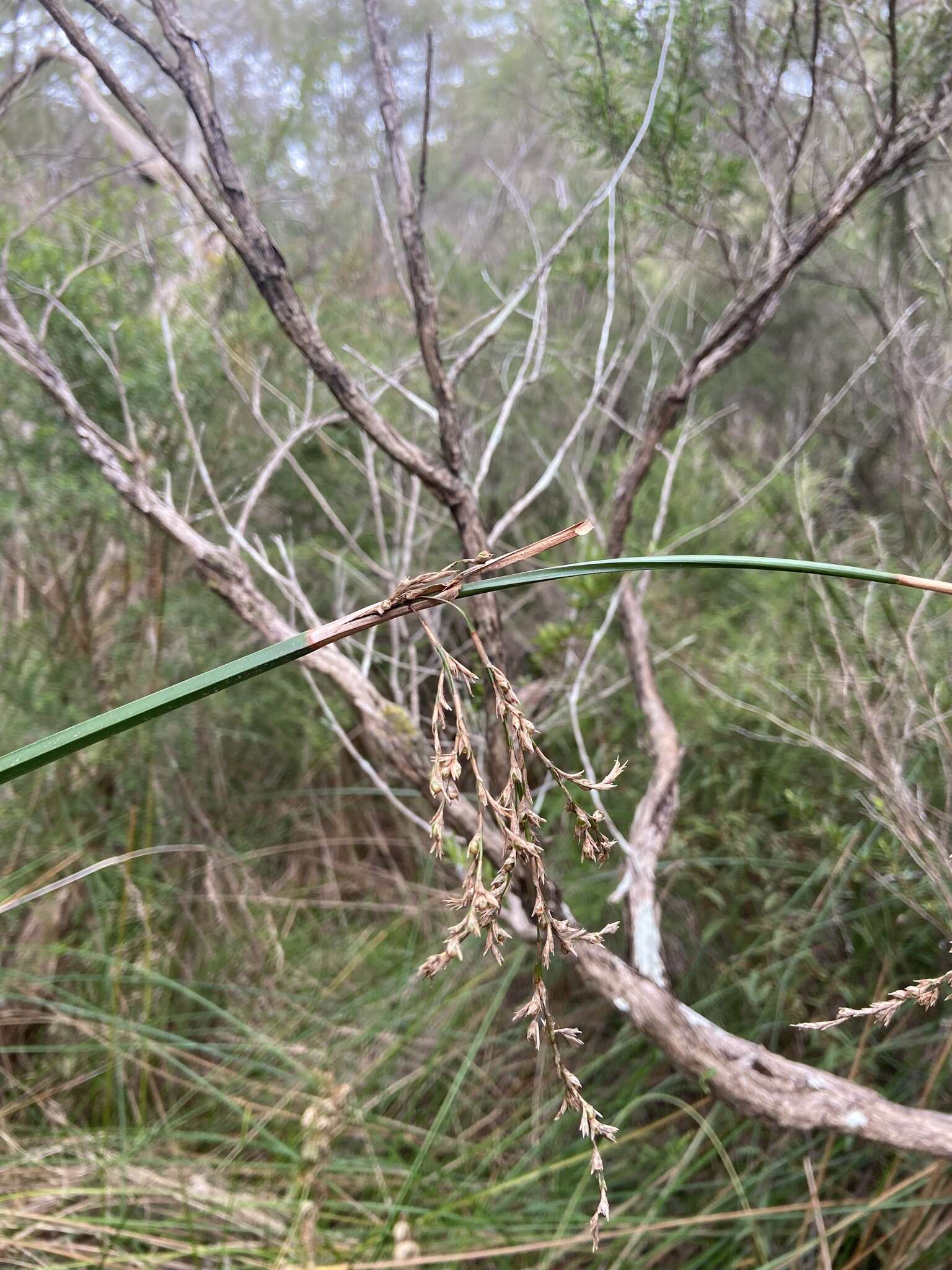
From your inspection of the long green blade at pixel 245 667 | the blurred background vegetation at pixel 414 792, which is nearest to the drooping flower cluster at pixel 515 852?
the long green blade at pixel 245 667

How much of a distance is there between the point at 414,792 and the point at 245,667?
1.31 metres

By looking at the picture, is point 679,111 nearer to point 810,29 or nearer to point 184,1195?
point 810,29

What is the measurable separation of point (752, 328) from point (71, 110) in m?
3.00

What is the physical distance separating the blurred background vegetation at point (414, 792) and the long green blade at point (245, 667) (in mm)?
840

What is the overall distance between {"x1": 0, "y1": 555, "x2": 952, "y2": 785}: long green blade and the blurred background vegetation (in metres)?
0.84

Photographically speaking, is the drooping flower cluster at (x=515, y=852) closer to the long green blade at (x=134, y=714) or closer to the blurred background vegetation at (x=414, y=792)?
the long green blade at (x=134, y=714)

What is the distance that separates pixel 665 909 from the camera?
1678 millimetres

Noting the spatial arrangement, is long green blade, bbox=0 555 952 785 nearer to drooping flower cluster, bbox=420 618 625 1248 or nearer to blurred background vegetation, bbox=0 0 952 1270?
drooping flower cluster, bbox=420 618 625 1248

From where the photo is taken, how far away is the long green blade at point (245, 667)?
38 centimetres

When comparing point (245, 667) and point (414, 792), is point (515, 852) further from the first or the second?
point (414, 792)

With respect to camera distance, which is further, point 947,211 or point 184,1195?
point 947,211

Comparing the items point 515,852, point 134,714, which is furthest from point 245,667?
point 515,852

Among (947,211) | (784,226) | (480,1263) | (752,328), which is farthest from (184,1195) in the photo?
(947,211)

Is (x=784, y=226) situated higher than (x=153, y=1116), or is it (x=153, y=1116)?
(x=784, y=226)
